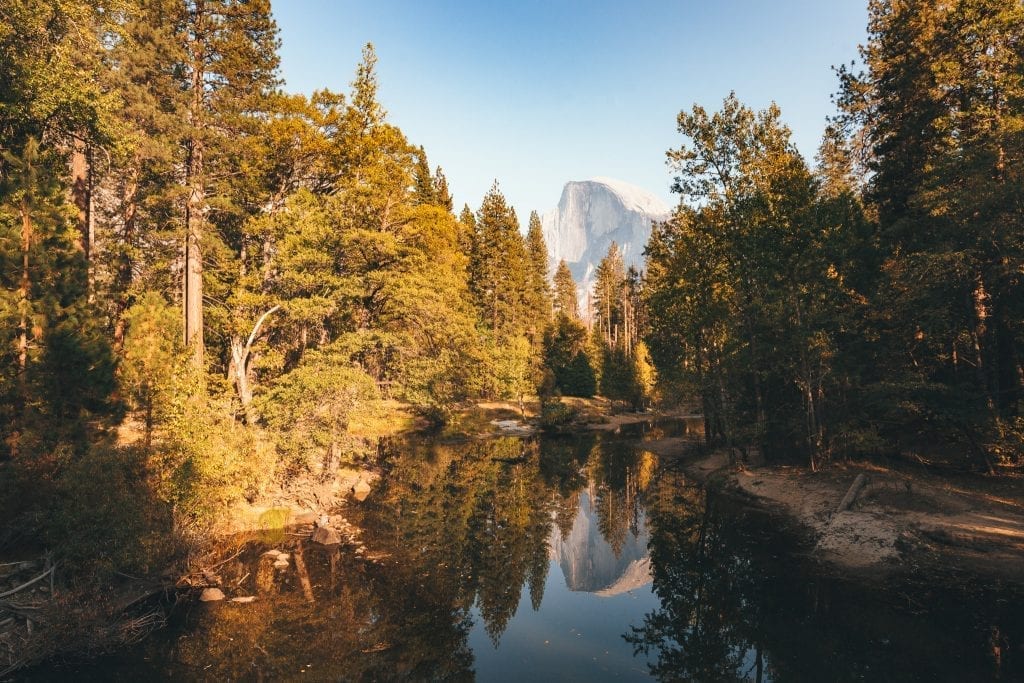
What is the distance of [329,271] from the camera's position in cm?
2508

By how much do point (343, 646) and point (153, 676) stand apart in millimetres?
3824

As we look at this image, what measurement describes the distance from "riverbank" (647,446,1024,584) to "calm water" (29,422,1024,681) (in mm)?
1250

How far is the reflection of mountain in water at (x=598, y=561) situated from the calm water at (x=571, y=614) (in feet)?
Result: 0.27

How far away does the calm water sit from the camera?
11.6m

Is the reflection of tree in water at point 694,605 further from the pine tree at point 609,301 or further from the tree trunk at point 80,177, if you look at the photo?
the pine tree at point 609,301

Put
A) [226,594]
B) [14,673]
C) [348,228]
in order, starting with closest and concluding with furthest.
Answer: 1. [14,673]
2. [226,594]
3. [348,228]

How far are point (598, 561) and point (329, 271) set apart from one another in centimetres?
1779

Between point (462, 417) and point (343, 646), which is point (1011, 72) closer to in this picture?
point (343, 646)

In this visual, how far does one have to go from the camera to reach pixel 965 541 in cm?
1673

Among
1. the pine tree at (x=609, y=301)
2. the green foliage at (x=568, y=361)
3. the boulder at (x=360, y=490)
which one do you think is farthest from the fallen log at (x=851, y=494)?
the pine tree at (x=609, y=301)

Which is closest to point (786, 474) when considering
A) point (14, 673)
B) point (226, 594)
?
point (226, 594)

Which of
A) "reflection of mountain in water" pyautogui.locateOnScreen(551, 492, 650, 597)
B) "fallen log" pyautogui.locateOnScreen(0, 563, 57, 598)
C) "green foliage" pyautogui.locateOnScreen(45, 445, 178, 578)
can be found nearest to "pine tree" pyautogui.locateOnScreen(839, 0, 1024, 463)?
"reflection of mountain in water" pyautogui.locateOnScreen(551, 492, 650, 597)

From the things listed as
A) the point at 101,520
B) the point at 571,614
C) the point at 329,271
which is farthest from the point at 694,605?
the point at 329,271

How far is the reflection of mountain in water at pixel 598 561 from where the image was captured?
18062 mm
